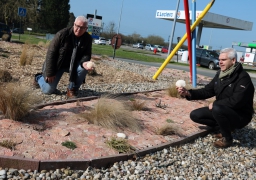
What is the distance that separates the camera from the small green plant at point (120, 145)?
378 centimetres

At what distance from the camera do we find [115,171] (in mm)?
3434

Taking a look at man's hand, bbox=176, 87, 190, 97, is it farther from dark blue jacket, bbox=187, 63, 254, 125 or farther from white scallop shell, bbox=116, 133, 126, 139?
white scallop shell, bbox=116, 133, 126, 139

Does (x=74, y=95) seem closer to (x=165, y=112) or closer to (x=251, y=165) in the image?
(x=165, y=112)

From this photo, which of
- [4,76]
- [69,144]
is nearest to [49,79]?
[4,76]

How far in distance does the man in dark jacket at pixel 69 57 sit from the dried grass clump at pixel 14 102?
1308 mm

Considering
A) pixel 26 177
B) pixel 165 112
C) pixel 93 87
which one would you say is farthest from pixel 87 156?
pixel 93 87

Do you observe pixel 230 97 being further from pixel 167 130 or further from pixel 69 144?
pixel 69 144

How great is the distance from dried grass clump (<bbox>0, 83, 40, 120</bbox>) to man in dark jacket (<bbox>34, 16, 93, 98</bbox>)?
1308 millimetres

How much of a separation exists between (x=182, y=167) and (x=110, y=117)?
120 centimetres

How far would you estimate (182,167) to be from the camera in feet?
12.8

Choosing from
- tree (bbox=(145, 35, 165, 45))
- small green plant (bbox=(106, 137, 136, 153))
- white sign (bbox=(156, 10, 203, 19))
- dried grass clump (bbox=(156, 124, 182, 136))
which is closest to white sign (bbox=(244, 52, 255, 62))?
white sign (bbox=(156, 10, 203, 19))

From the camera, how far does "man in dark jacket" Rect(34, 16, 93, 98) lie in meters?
5.39

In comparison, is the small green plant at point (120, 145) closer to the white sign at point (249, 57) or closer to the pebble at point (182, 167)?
the pebble at point (182, 167)

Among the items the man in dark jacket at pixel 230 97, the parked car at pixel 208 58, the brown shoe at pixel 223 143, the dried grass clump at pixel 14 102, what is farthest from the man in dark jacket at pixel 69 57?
the parked car at pixel 208 58
